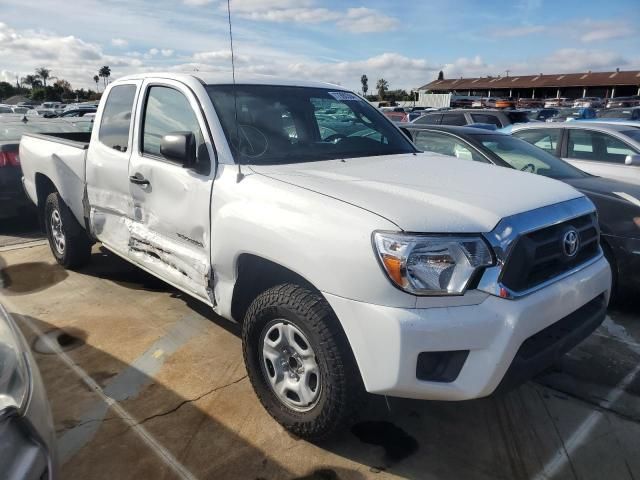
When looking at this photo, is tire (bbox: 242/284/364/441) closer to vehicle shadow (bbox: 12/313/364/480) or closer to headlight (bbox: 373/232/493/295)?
vehicle shadow (bbox: 12/313/364/480)

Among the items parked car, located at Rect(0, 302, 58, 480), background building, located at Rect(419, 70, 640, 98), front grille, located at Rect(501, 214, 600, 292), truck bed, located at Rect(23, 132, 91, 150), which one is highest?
background building, located at Rect(419, 70, 640, 98)

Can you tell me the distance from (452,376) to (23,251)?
18.7 feet

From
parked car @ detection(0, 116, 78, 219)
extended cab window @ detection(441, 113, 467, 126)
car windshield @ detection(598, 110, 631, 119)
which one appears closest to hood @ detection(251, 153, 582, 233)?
parked car @ detection(0, 116, 78, 219)

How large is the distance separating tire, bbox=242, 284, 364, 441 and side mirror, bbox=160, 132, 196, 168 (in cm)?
98

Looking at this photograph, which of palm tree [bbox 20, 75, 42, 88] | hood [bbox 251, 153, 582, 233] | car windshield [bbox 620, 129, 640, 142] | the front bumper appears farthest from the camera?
palm tree [bbox 20, 75, 42, 88]

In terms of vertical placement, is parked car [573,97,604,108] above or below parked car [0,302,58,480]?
above

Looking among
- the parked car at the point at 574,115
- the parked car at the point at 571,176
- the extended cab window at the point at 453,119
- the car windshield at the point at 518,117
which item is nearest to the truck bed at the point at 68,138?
the parked car at the point at 571,176

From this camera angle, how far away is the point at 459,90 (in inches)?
2557

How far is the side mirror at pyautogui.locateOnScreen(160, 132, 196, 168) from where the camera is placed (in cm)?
302

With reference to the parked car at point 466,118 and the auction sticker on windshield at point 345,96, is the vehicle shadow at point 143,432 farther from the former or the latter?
the parked car at point 466,118

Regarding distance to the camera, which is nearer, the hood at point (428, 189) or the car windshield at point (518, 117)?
the hood at point (428, 189)

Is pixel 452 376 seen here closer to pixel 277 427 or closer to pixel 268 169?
pixel 277 427

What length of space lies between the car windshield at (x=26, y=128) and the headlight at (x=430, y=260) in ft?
22.0

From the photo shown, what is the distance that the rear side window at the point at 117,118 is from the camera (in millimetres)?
4070
